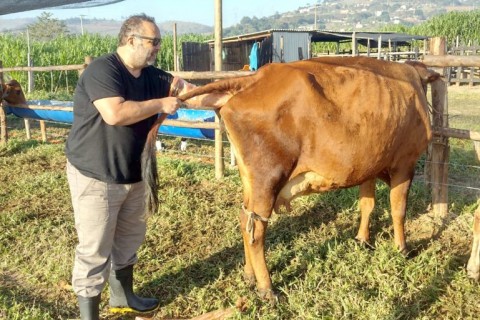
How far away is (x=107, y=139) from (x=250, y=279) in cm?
165

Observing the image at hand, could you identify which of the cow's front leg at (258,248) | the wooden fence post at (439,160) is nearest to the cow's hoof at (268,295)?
the cow's front leg at (258,248)

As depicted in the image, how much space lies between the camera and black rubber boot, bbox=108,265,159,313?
3467 mm

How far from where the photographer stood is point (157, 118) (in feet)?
10.8

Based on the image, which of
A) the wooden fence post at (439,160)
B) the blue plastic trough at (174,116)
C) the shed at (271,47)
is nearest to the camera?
the wooden fence post at (439,160)

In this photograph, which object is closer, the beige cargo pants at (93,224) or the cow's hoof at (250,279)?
the beige cargo pants at (93,224)

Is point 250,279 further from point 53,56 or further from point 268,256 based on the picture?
point 53,56

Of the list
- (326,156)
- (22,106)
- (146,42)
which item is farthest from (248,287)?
(22,106)

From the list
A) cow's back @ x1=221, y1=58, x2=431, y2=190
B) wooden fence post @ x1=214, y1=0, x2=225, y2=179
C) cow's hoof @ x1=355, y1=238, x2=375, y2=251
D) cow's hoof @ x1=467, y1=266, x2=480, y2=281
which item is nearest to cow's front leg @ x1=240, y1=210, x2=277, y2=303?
cow's back @ x1=221, y1=58, x2=431, y2=190

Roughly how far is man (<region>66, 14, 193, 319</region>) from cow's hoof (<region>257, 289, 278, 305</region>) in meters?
1.15

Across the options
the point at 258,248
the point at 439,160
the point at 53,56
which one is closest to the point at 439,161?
the point at 439,160

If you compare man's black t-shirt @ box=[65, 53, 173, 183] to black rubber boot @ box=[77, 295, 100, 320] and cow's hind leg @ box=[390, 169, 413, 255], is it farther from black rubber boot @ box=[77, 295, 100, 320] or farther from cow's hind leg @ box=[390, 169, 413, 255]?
cow's hind leg @ box=[390, 169, 413, 255]

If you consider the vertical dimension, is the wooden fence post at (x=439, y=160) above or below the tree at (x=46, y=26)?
below

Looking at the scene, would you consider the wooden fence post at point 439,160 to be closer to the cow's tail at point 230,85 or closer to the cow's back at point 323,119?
the cow's back at point 323,119

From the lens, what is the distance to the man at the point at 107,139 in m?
2.82
